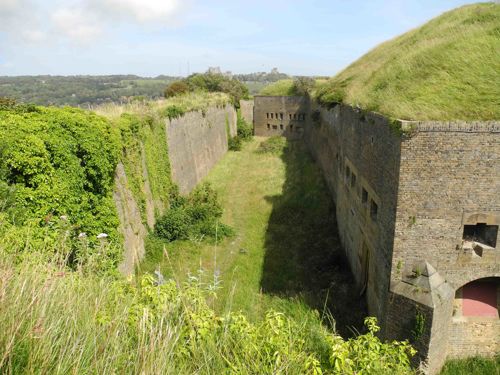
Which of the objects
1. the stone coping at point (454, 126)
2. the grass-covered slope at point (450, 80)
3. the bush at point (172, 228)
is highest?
the grass-covered slope at point (450, 80)

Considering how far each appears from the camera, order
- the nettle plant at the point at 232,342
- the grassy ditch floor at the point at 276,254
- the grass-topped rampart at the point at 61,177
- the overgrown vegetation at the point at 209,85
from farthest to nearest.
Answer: the overgrown vegetation at the point at 209,85 < the grassy ditch floor at the point at 276,254 < the grass-topped rampart at the point at 61,177 < the nettle plant at the point at 232,342

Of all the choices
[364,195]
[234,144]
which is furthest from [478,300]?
[234,144]

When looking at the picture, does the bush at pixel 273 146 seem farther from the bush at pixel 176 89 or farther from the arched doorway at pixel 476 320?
the arched doorway at pixel 476 320

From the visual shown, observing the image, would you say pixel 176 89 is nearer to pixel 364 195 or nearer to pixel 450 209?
pixel 364 195

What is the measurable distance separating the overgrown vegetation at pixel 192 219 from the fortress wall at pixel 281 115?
20134mm

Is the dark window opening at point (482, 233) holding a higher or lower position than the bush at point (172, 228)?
higher

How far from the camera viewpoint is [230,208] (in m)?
18.3

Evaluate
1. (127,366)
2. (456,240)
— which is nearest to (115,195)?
(127,366)

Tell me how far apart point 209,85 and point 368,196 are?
3914 centimetres

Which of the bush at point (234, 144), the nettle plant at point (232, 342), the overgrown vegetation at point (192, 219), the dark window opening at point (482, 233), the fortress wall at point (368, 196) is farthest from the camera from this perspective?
the bush at point (234, 144)

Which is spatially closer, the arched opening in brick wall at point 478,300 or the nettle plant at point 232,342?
the nettle plant at point 232,342

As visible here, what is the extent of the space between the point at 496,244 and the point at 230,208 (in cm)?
1260

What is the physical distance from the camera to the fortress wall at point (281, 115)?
3575cm

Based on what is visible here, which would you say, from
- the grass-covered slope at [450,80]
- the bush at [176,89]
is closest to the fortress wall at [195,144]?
the grass-covered slope at [450,80]
